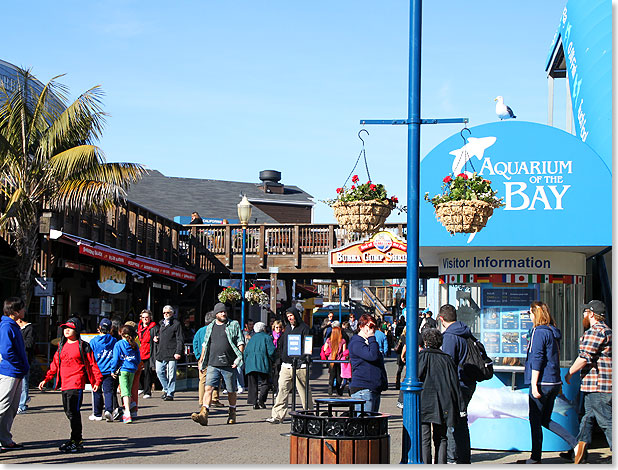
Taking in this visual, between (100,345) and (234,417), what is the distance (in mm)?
2238

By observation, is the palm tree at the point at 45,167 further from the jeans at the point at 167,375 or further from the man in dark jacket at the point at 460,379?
the man in dark jacket at the point at 460,379

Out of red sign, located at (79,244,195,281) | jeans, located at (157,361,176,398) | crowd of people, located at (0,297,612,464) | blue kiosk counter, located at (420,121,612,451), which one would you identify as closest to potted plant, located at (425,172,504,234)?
blue kiosk counter, located at (420,121,612,451)

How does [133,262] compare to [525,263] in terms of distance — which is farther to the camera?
[133,262]

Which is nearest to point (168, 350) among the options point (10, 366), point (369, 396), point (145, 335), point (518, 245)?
point (145, 335)

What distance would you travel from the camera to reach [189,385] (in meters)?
18.9

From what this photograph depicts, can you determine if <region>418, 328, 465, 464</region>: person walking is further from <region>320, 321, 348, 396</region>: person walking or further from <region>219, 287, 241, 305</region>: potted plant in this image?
<region>219, 287, 241, 305</region>: potted plant

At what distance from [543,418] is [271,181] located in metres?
45.8

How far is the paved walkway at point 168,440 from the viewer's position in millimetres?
9375

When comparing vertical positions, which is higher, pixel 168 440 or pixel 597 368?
pixel 597 368

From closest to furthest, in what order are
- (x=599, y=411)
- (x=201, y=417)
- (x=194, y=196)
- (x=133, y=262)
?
1. (x=599, y=411)
2. (x=201, y=417)
3. (x=133, y=262)
4. (x=194, y=196)

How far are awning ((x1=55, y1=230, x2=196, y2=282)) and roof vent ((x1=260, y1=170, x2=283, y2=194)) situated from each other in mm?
25193

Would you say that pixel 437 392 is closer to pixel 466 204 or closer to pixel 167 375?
pixel 466 204

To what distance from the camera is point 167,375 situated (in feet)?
53.0

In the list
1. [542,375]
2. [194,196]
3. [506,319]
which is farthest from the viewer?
[194,196]
